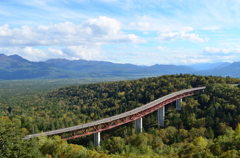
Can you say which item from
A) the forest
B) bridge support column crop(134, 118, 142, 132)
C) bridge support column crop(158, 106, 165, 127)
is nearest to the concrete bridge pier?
bridge support column crop(158, 106, 165, 127)

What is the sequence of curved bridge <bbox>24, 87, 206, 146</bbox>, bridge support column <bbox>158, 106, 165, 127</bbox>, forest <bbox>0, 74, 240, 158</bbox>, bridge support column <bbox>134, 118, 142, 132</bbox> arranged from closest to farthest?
forest <bbox>0, 74, 240, 158</bbox> < curved bridge <bbox>24, 87, 206, 146</bbox> < bridge support column <bbox>134, 118, 142, 132</bbox> < bridge support column <bbox>158, 106, 165, 127</bbox>

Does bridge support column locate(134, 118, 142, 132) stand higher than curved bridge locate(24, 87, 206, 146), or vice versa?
curved bridge locate(24, 87, 206, 146)

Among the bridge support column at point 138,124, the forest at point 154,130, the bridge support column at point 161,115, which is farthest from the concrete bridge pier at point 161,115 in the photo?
the bridge support column at point 138,124

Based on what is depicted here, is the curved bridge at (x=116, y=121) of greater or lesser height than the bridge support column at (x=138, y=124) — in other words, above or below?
above

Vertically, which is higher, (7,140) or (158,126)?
(7,140)

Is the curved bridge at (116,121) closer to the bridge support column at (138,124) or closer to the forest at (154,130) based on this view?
the bridge support column at (138,124)

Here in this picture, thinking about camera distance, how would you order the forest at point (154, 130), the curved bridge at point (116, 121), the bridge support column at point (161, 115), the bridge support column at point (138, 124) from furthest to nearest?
the bridge support column at point (161, 115)
the bridge support column at point (138, 124)
the curved bridge at point (116, 121)
the forest at point (154, 130)

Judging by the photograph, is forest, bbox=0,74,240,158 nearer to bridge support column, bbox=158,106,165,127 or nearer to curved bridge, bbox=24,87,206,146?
bridge support column, bbox=158,106,165,127

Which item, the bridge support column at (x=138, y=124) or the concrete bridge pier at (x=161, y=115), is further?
the concrete bridge pier at (x=161, y=115)

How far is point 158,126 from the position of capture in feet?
328

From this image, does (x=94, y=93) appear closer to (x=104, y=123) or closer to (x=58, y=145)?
(x=104, y=123)

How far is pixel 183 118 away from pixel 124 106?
3700 cm

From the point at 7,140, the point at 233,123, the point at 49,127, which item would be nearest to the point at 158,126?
the point at 233,123

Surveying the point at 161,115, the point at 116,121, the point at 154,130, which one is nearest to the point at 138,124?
the point at 154,130
